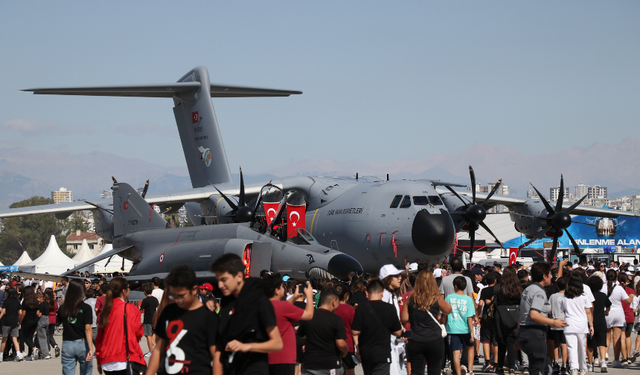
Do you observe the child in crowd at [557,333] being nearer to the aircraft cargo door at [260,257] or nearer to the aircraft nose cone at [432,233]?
the aircraft cargo door at [260,257]

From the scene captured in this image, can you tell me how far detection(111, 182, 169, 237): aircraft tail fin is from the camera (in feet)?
71.2

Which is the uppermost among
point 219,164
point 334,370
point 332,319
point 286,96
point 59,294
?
point 286,96

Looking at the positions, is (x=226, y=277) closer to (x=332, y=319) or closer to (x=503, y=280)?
(x=332, y=319)

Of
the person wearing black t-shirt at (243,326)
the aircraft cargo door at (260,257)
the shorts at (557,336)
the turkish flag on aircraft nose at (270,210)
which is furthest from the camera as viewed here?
the turkish flag on aircraft nose at (270,210)

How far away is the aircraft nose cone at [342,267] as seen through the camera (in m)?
14.5

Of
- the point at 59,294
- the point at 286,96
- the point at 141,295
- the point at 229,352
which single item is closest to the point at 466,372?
the point at 229,352

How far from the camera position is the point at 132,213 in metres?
21.8

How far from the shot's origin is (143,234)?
20.7m

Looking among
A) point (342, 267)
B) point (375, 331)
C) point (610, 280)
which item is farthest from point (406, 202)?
point (375, 331)

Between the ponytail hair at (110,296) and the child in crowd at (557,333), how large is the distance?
18.0 feet

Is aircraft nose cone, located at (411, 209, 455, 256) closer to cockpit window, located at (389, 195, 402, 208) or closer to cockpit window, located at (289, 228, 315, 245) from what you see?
cockpit window, located at (389, 195, 402, 208)

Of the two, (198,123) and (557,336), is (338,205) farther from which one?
(557,336)

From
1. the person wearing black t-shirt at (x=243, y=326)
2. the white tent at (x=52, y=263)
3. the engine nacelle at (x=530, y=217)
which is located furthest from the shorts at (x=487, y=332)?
the white tent at (x=52, y=263)

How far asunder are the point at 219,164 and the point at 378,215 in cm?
1118
